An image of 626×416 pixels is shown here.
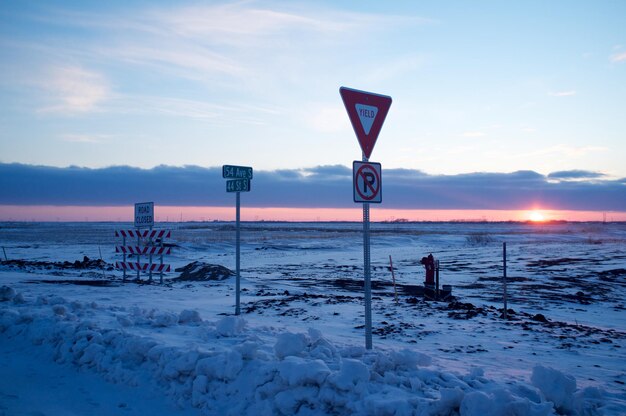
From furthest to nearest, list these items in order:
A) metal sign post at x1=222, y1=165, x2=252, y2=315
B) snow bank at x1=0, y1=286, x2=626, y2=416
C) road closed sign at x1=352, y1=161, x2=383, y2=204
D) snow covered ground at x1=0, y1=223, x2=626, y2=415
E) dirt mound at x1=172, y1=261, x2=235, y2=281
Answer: dirt mound at x1=172, y1=261, x2=235, y2=281 < metal sign post at x1=222, y1=165, x2=252, y2=315 < road closed sign at x1=352, y1=161, x2=383, y2=204 < snow covered ground at x1=0, y1=223, x2=626, y2=415 < snow bank at x1=0, y1=286, x2=626, y2=416

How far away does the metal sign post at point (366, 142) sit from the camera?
5852mm

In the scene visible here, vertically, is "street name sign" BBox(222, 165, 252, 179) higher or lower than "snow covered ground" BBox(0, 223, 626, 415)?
higher

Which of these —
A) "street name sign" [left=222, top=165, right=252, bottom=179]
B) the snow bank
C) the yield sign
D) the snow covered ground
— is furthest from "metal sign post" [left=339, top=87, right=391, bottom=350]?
"street name sign" [left=222, top=165, right=252, bottom=179]

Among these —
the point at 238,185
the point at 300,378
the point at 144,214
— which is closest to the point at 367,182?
the point at 300,378

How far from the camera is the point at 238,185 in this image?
11039 mm

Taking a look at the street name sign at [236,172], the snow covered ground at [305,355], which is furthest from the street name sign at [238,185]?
the snow covered ground at [305,355]

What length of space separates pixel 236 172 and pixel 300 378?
6.94 m

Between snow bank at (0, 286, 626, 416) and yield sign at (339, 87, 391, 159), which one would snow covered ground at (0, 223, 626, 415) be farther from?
yield sign at (339, 87, 391, 159)

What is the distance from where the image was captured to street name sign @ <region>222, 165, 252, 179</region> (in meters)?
11.0

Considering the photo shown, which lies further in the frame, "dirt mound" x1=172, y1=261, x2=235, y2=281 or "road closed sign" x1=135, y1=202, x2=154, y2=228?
"dirt mound" x1=172, y1=261, x2=235, y2=281

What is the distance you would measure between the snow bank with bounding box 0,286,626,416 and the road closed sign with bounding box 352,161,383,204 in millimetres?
1906

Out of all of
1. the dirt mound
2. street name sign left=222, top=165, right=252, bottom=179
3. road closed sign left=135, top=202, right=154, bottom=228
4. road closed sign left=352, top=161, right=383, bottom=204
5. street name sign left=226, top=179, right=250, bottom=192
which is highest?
street name sign left=222, top=165, right=252, bottom=179

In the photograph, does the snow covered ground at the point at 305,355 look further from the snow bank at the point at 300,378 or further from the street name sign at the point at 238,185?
the street name sign at the point at 238,185

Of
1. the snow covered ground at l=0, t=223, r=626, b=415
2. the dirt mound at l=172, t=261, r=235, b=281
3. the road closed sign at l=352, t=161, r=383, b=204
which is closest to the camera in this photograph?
the snow covered ground at l=0, t=223, r=626, b=415
